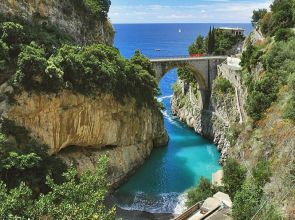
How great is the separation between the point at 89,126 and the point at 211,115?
23296 millimetres

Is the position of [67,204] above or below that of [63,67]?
below

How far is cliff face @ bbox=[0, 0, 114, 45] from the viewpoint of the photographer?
131 feet

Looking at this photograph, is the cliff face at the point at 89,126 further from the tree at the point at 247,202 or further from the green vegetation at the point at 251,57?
the tree at the point at 247,202

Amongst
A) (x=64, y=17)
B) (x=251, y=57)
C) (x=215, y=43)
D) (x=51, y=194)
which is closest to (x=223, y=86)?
(x=251, y=57)

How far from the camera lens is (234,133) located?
42312 millimetres

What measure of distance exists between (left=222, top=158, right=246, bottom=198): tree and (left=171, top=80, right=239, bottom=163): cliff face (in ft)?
45.5

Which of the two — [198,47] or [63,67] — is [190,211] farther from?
[198,47]

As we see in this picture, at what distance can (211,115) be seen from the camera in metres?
57.2

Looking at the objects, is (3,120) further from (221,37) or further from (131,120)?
(221,37)

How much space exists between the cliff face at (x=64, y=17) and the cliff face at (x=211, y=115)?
54.5ft

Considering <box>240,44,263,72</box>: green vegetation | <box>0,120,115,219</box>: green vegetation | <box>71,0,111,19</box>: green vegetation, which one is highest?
<box>71,0,111,19</box>: green vegetation

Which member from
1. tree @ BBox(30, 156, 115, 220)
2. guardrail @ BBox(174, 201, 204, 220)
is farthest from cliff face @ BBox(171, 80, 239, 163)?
tree @ BBox(30, 156, 115, 220)

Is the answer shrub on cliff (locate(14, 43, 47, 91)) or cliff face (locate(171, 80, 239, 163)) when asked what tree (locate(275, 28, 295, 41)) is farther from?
shrub on cliff (locate(14, 43, 47, 91))

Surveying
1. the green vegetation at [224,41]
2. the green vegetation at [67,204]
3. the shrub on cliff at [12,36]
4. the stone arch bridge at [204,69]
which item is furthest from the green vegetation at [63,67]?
the green vegetation at [224,41]
